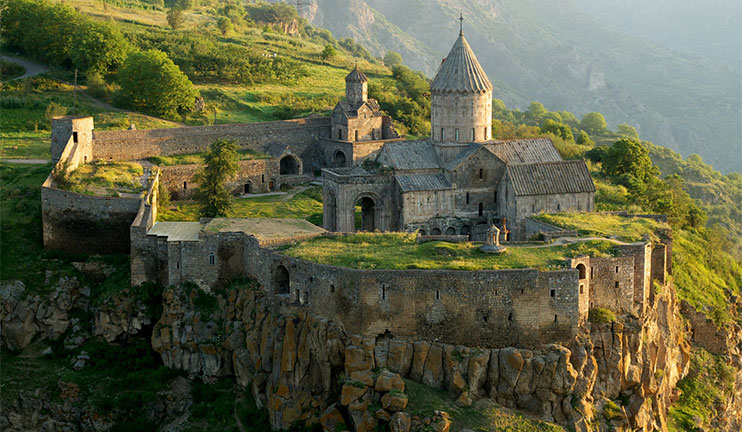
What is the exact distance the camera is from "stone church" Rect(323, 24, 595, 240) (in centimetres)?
4838

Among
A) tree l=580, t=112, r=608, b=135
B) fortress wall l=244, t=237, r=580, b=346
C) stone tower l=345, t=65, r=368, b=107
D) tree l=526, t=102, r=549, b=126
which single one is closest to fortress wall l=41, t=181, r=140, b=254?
fortress wall l=244, t=237, r=580, b=346

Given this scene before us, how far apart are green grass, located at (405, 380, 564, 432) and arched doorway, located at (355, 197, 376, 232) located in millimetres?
16375

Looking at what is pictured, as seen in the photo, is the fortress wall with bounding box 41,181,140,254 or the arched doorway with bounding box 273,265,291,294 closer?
the arched doorway with bounding box 273,265,291,294

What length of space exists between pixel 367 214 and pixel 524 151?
8356 millimetres

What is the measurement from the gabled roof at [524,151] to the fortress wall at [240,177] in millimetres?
15018

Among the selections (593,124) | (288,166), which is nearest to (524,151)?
(288,166)

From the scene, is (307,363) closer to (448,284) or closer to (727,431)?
(448,284)

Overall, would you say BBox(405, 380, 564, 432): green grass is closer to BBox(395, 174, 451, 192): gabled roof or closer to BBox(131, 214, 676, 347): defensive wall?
BBox(131, 214, 676, 347): defensive wall

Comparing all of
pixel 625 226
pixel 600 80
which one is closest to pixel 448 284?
pixel 625 226

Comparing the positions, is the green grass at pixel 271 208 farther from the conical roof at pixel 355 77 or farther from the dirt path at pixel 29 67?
the dirt path at pixel 29 67

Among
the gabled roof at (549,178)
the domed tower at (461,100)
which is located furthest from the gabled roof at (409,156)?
the gabled roof at (549,178)

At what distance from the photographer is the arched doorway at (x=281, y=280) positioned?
39.2 m

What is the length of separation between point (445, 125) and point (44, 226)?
764 inches

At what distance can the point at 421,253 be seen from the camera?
3847cm
